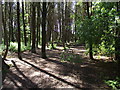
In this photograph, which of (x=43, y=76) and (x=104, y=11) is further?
(x=43, y=76)

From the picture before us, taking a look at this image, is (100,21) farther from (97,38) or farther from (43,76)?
(43,76)

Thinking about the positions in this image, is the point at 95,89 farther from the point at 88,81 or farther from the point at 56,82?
the point at 56,82

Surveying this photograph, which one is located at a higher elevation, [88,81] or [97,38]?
[97,38]

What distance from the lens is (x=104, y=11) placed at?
5.15 meters

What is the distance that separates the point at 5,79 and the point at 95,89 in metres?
4.06

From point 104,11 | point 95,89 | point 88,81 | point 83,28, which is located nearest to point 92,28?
point 83,28

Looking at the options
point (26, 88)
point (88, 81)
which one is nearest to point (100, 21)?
point (88, 81)

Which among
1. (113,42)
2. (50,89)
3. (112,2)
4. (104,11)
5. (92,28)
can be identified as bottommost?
(50,89)

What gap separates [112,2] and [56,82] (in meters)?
4.53

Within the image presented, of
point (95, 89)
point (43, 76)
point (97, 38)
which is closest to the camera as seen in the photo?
point (95, 89)

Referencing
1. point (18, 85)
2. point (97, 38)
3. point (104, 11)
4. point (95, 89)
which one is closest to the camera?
point (95, 89)

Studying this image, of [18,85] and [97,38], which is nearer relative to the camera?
[18,85]

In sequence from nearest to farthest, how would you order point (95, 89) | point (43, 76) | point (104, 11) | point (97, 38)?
point (95, 89) → point (104, 11) → point (43, 76) → point (97, 38)

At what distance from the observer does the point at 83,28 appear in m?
6.24
